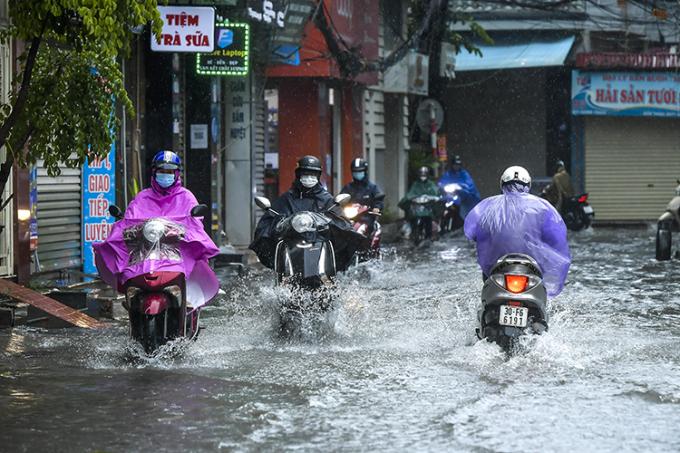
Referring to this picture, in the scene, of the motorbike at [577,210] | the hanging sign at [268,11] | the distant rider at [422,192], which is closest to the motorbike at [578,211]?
the motorbike at [577,210]

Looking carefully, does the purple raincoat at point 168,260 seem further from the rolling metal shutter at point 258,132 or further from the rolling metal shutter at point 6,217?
the rolling metal shutter at point 258,132

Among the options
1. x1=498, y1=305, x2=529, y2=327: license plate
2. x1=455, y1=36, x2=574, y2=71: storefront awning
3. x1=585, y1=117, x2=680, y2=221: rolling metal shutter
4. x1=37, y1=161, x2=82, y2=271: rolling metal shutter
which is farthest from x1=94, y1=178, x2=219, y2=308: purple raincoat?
x1=585, y1=117, x2=680, y2=221: rolling metal shutter

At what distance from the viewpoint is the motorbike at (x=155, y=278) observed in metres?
8.94

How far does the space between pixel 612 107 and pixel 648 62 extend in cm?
151

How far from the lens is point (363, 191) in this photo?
17.6 metres

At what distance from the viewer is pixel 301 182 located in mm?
11023

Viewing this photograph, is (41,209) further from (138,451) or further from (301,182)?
(138,451)

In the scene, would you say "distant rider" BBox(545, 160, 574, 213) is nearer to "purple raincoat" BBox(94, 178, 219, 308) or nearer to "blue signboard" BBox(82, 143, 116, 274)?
"blue signboard" BBox(82, 143, 116, 274)

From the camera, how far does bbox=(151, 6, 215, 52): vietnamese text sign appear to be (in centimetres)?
1708

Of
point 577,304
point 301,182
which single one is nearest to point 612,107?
point 577,304

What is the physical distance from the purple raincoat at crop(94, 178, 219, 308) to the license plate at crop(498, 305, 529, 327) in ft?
6.75

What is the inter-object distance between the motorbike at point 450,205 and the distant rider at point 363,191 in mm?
8909

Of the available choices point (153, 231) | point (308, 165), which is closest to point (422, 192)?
point (308, 165)

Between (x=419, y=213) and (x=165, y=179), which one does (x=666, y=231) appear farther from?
(x=165, y=179)
